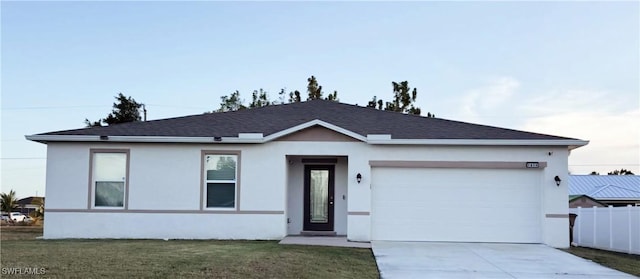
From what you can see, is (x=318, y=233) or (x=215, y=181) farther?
(x=318, y=233)

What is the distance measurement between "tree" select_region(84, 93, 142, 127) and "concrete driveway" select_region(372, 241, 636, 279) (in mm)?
20331

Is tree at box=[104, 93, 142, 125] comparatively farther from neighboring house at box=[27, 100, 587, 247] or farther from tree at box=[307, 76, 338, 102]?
neighboring house at box=[27, 100, 587, 247]

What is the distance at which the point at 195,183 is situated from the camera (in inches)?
615

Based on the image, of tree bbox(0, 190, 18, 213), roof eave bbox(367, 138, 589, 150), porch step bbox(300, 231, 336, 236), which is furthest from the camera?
tree bbox(0, 190, 18, 213)

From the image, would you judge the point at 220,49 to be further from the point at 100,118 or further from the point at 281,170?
the point at 100,118

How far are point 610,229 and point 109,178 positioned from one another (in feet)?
44.5

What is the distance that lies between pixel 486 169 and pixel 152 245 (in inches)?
333

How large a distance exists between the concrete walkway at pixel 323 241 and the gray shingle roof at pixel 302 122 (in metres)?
2.86

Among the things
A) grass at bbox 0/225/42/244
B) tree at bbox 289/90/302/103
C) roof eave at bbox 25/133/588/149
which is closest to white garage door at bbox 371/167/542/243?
roof eave at bbox 25/133/588/149

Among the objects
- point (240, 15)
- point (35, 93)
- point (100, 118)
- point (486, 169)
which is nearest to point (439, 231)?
point (486, 169)

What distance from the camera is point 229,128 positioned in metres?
16.4

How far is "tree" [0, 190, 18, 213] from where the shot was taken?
34750 mm

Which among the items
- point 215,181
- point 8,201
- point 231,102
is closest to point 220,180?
point 215,181

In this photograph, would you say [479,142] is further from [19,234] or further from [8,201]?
[8,201]
